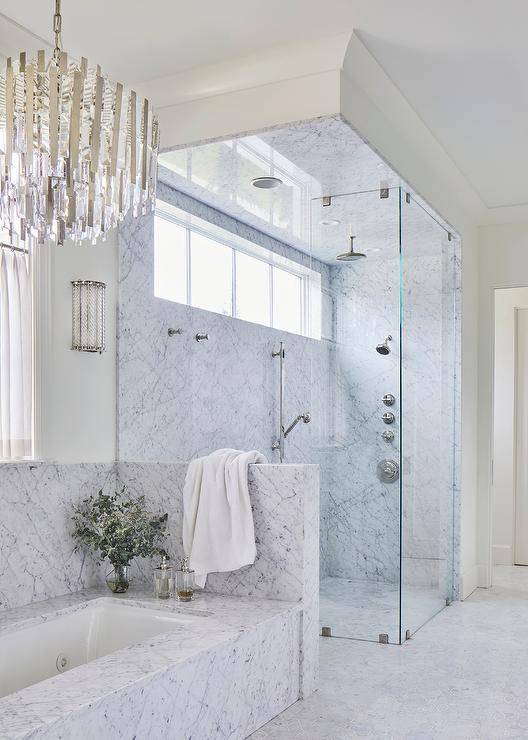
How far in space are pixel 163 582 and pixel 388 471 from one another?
1.41 metres

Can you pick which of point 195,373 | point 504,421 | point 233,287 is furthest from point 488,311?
point 195,373

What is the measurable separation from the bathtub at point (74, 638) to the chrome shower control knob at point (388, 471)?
1495mm

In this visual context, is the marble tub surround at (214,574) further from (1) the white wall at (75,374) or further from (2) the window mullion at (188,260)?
(2) the window mullion at (188,260)

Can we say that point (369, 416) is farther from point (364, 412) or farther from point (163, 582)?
point (163, 582)

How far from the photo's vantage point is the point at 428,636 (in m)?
4.28

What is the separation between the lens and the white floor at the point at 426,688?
292 centimetres

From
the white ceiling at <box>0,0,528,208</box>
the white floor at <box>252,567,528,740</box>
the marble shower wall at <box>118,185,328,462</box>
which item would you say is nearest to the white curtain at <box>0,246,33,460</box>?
the marble shower wall at <box>118,185,328,462</box>

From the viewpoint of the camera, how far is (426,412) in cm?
464

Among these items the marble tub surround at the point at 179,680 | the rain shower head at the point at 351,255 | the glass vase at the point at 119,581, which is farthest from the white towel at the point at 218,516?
the rain shower head at the point at 351,255

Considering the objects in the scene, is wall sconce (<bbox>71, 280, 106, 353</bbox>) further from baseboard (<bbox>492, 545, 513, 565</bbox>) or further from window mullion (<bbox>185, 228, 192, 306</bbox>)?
baseboard (<bbox>492, 545, 513, 565</bbox>)

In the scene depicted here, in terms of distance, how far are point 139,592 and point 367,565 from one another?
51.4 inches

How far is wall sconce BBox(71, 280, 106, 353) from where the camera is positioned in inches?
137

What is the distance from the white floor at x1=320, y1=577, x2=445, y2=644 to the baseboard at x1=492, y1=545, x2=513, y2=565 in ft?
9.37

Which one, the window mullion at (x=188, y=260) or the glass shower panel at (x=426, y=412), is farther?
the window mullion at (x=188, y=260)
